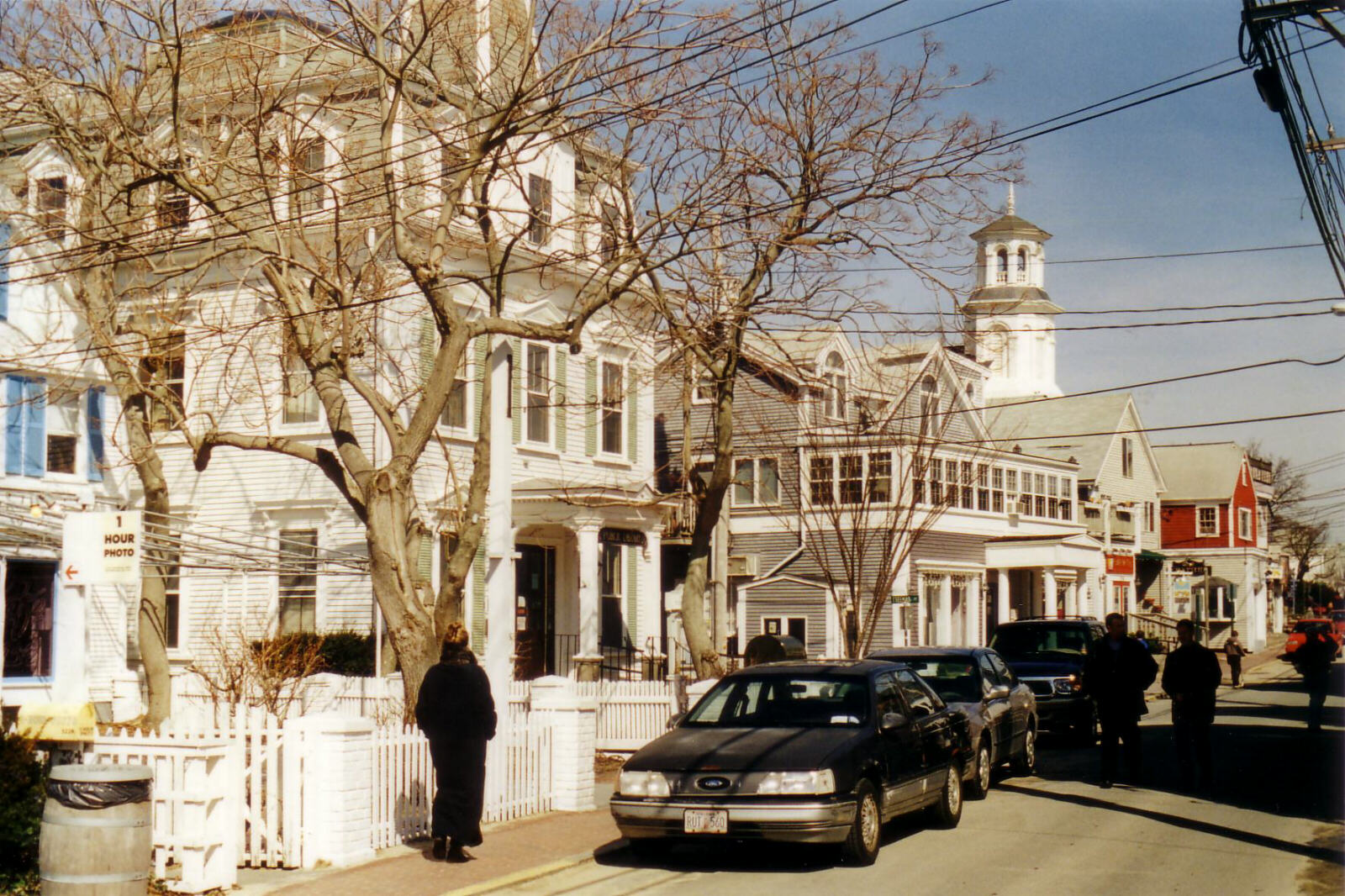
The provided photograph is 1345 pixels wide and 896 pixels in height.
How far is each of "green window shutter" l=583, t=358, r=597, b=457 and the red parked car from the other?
43.9ft

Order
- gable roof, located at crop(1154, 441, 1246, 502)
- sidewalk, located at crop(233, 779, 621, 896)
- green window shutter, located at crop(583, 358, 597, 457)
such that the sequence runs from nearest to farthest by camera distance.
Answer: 1. sidewalk, located at crop(233, 779, 621, 896)
2. green window shutter, located at crop(583, 358, 597, 457)
3. gable roof, located at crop(1154, 441, 1246, 502)

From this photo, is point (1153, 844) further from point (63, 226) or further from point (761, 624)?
point (761, 624)

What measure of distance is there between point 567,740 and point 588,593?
11467 mm

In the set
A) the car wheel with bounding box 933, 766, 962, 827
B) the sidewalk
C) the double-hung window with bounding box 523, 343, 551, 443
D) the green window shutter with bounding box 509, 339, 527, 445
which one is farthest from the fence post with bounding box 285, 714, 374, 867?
the double-hung window with bounding box 523, 343, 551, 443

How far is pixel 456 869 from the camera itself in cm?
1160

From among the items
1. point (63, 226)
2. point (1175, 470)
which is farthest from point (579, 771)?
point (1175, 470)

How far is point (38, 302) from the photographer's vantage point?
2503 cm

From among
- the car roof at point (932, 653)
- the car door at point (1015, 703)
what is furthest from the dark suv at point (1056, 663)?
the car roof at point (932, 653)

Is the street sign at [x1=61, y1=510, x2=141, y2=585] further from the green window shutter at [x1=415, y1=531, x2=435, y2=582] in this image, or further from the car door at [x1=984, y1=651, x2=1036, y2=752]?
the green window shutter at [x1=415, y1=531, x2=435, y2=582]

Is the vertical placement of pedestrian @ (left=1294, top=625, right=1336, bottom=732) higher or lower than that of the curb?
higher

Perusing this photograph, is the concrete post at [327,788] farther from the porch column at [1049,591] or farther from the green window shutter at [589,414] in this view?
the porch column at [1049,591]

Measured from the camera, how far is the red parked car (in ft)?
80.9

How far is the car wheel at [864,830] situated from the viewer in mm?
11597

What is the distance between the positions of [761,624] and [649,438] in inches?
460
